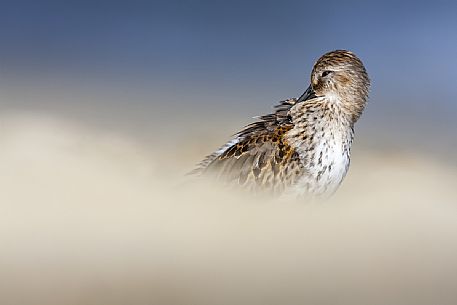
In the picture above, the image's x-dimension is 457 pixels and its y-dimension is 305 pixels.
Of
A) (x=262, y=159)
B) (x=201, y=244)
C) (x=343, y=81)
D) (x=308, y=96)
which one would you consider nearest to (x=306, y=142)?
(x=262, y=159)

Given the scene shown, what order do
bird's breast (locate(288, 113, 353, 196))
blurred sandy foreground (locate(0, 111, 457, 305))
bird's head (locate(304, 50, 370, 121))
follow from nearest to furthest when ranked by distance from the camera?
blurred sandy foreground (locate(0, 111, 457, 305))
bird's breast (locate(288, 113, 353, 196))
bird's head (locate(304, 50, 370, 121))

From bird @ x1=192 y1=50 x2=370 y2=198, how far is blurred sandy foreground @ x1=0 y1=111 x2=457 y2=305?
0.15 meters

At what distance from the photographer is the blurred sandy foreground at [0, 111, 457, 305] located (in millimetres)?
3953

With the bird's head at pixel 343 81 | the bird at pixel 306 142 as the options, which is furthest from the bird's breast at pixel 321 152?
the bird's head at pixel 343 81

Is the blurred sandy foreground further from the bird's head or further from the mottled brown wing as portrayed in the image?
the bird's head

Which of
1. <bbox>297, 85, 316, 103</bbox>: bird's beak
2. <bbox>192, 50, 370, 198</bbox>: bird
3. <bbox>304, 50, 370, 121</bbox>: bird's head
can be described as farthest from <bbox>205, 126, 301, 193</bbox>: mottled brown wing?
<bbox>304, 50, 370, 121</bbox>: bird's head

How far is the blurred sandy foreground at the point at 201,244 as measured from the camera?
395 cm

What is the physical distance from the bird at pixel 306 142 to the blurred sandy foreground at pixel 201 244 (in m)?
0.15

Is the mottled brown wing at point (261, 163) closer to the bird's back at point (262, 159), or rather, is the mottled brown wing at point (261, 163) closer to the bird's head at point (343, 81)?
the bird's back at point (262, 159)

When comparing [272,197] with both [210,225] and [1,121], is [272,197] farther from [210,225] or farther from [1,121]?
[1,121]

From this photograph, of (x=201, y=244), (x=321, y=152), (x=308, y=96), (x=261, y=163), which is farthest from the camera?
(x=308, y=96)

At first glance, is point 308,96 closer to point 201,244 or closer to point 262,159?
point 262,159

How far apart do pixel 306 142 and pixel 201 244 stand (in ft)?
5.25

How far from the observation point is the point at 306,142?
5820 mm
